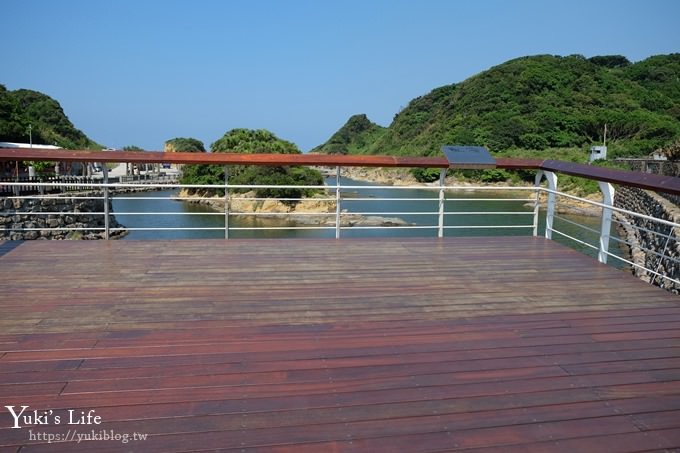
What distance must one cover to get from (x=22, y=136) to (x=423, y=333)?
162 feet

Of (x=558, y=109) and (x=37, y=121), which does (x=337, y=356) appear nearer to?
(x=558, y=109)

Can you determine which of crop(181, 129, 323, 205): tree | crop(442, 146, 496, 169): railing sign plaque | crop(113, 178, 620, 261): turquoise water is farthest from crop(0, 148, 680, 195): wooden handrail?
crop(181, 129, 323, 205): tree

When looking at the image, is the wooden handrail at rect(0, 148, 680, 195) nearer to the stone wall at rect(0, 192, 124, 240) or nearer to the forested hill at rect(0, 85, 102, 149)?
the stone wall at rect(0, 192, 124, 240)

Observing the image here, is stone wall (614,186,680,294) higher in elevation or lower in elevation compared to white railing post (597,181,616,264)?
lower

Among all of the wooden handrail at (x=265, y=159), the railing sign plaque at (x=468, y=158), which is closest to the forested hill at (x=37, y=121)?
the wooden handrail at (x=265, y=159)

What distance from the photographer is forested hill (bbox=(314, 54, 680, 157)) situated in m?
51.1

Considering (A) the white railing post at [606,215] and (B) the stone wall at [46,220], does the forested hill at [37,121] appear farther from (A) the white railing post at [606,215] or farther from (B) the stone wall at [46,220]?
(A) the white railing post at [606,215]

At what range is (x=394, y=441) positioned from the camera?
166 centimetres

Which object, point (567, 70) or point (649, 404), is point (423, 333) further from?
point (567, 70)

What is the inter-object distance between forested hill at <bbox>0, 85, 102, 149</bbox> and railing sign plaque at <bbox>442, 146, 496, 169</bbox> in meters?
44.6

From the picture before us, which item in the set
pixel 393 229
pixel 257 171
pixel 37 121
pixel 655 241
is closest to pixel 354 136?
pixel 37 121

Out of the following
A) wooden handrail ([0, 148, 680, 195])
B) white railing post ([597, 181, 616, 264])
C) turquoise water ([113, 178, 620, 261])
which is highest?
wooden handrail ([0, 148, 680, 195])

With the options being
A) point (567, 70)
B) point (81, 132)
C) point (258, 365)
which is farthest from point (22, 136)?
point (567, 70)

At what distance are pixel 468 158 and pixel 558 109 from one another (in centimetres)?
5537
